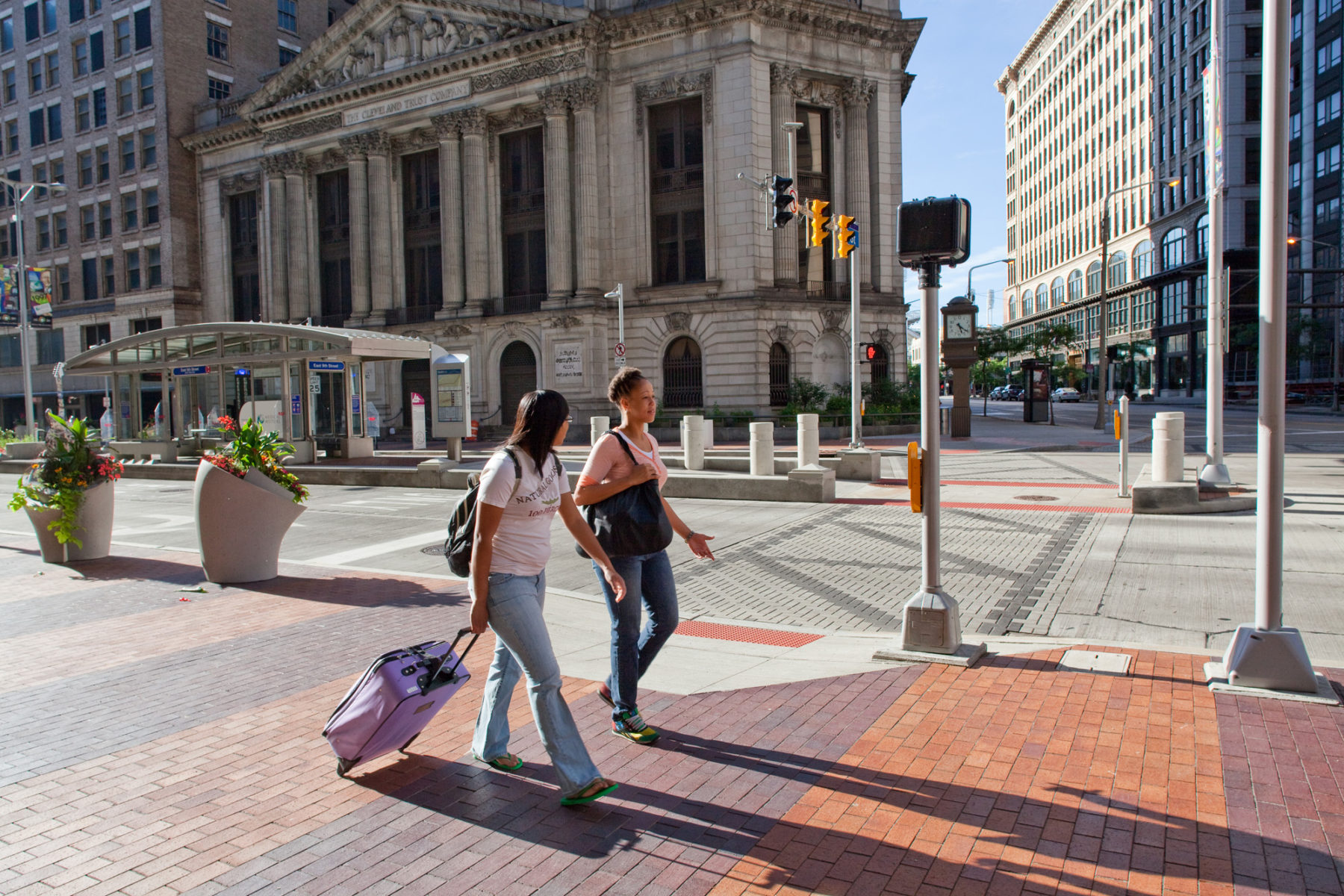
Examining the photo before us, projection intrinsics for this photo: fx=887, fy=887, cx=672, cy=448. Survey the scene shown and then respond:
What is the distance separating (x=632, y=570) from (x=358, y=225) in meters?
43.6

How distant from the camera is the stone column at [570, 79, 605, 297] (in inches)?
1492

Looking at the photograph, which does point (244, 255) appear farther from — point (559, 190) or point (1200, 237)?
point (1200, 237)

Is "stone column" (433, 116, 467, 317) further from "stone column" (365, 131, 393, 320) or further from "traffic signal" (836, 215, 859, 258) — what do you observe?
"traffic signal" (836, 215, 859, 258)

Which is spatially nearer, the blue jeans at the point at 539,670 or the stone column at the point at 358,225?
the blue jeans at the point at 539,670

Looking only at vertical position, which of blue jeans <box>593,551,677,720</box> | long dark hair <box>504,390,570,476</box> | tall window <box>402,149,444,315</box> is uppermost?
tall window <box>402,149,444,315</box>

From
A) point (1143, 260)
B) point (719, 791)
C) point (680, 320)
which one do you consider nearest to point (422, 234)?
point (680, 320)

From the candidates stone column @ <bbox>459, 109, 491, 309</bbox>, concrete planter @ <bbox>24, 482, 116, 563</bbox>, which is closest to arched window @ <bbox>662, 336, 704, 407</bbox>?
stone column @ <bbox>459, 109, 491, 309</bbox>

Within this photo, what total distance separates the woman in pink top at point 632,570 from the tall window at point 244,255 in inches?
2009

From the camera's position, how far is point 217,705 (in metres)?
5.47

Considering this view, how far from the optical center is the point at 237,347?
81.3 ft

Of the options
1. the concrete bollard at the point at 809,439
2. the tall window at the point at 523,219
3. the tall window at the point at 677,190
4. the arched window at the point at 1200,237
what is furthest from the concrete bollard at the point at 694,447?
the arched window at the point at 1200,237

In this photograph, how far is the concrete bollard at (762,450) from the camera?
15.9 metres

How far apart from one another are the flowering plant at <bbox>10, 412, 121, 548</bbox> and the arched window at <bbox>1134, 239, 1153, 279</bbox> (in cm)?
8025

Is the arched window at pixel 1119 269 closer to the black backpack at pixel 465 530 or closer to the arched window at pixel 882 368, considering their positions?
the arched window at pixel 882 368
